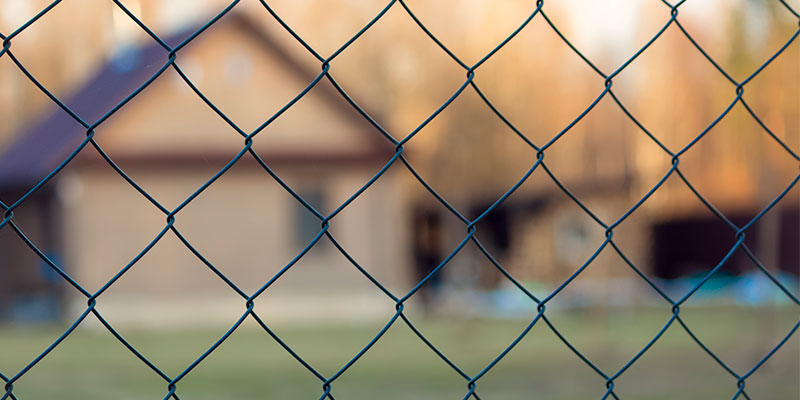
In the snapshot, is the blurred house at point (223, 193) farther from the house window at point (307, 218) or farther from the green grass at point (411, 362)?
the green grass at point (411, 362)

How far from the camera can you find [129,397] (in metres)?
6.99

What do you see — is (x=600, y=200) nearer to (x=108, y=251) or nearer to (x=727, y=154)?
(x=108, y=251)

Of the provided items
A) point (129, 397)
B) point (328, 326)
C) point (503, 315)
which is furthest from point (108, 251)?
point (129, 397)

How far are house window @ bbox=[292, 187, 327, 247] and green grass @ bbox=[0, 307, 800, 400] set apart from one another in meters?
1.89

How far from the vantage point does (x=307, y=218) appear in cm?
1529

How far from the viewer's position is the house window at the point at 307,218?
15195mm

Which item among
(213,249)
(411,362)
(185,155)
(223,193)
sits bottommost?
(411,362)

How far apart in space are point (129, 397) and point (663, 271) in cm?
1891

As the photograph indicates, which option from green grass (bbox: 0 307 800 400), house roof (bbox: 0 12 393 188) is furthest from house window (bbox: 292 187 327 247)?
green grass (bbox: 0 307 800 400)

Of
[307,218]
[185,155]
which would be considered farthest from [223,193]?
[307,218]

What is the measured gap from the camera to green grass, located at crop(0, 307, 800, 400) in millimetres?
7102

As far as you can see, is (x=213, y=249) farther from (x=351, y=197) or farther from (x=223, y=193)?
(x=351, y=197)

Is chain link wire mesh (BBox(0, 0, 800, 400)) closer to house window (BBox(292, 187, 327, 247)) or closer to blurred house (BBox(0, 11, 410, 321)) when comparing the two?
blurred house (BBox(0, 11, 410, 321))

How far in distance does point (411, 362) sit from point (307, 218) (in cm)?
654
